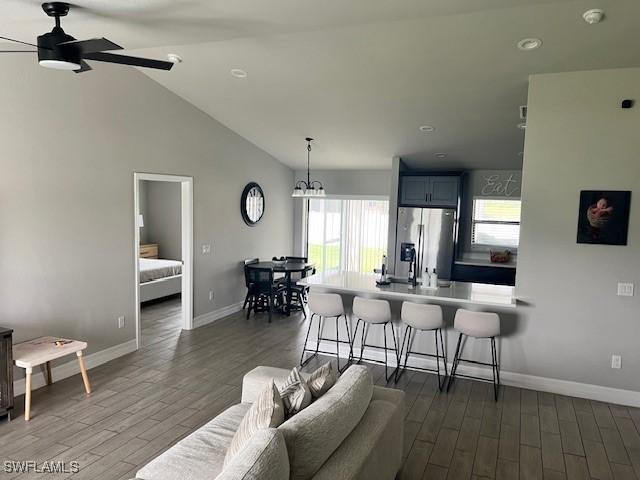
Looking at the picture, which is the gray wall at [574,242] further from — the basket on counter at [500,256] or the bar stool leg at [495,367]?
the basket on counter at [500,256]

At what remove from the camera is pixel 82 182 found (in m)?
4.30

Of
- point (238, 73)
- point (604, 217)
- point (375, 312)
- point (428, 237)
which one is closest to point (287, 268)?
point (428, 237)

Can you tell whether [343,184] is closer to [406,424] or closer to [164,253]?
[164,253]

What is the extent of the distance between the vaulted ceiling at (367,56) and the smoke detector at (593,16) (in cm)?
4

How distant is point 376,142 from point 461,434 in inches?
165

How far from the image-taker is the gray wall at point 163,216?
8531 millimetres

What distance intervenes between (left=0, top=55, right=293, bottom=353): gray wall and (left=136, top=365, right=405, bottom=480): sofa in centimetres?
254

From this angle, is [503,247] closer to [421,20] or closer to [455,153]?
[455,153]

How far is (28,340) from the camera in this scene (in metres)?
3.89

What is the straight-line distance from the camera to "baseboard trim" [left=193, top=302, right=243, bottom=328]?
20.0 feet

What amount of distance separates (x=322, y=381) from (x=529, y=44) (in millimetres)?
3072

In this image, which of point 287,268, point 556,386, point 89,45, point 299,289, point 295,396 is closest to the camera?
point 295,396

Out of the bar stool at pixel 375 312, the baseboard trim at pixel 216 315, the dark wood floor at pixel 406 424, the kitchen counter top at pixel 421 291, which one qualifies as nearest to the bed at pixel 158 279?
the baseboard trim at pixel 216 315

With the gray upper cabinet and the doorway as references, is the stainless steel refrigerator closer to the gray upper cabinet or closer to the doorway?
the gray upper cabinet
